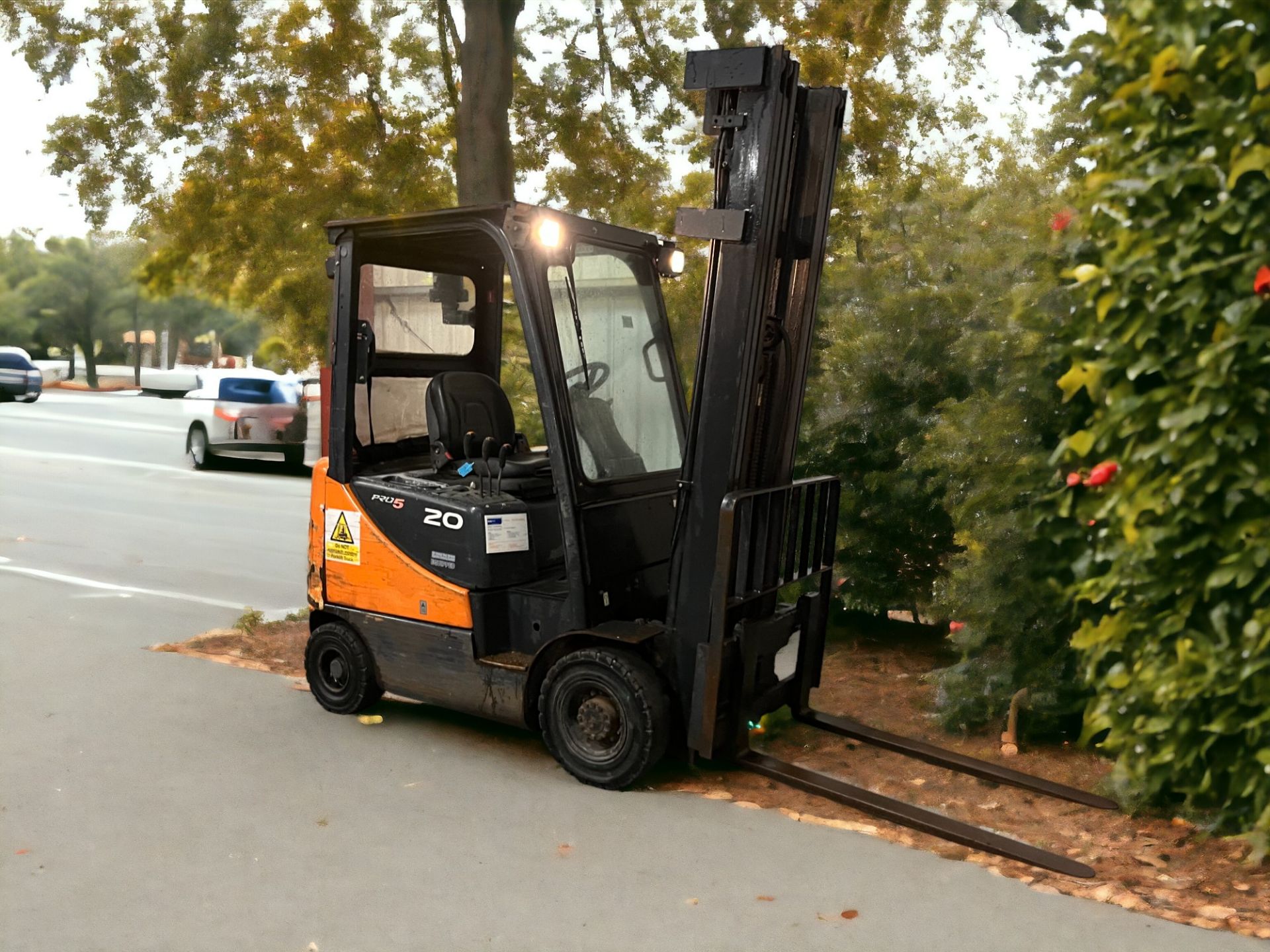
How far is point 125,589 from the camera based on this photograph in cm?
1008

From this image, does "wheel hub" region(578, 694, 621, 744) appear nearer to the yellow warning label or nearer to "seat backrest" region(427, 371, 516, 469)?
"seat backrest" region(427, 371, 516, 469)

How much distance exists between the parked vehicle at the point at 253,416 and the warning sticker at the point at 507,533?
14879 mm

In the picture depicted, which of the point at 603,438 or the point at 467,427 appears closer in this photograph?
the point at 603,438

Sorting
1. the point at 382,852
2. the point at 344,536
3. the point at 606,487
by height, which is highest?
the point at 606,487

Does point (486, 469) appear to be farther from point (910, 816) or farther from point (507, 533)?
point (910, 816)

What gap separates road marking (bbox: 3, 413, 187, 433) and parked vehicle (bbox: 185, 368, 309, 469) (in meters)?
9.99

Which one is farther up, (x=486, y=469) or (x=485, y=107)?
(x=485, y=107)

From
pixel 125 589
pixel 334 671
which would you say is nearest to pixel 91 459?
pixel 125 589

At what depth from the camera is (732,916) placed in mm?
4203

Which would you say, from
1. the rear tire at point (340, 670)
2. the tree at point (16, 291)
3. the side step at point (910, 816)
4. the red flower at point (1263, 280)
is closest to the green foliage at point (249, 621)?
the rear tire at point (340, 670)

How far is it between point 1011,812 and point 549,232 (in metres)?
3.29

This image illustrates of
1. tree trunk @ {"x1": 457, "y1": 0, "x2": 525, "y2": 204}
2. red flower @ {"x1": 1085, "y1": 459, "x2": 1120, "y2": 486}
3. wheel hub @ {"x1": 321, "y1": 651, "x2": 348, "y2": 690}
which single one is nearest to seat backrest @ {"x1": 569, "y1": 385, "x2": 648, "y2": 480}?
wheel hub @ {"x1": 321, "y1": 651, "x2": 348, "y2": 690}

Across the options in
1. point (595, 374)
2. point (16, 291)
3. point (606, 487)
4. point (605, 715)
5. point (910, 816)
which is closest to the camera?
point (910, 816)

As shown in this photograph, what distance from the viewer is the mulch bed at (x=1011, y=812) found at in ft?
14.2
